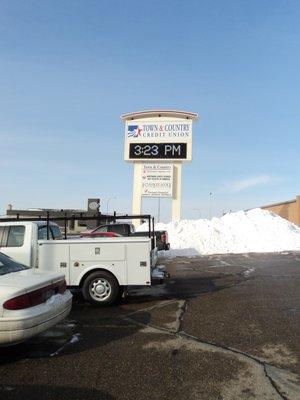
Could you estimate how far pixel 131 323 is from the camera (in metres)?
8.69

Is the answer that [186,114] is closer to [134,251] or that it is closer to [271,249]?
[271,249]

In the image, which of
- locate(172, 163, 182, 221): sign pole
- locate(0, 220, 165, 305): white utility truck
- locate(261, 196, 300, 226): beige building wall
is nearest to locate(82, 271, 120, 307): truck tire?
locate(0, 220, 165, 305): white utility truck

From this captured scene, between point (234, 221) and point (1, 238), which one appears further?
point (234, 221)

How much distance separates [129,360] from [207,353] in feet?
3.52

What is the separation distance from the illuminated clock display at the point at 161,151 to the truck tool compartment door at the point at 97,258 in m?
24.4

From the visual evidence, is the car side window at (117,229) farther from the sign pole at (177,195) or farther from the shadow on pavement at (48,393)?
the shadow on pavement at (48,393)

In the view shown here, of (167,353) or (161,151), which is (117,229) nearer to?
(161,151)

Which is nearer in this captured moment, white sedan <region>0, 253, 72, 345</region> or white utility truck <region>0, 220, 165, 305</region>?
white sedan <region>0, 253, 72, 345</region>

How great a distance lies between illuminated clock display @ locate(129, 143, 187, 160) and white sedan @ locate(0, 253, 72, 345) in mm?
27351

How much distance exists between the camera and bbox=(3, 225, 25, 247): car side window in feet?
34.4

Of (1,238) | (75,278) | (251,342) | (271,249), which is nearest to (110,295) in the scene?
(75,278)

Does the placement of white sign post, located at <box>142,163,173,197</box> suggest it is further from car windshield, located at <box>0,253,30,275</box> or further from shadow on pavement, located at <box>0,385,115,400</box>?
shadow on pavement, located at <box>0,385,115,400</box>

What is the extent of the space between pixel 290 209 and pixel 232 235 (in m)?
19.8

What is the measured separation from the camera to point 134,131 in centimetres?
3494
